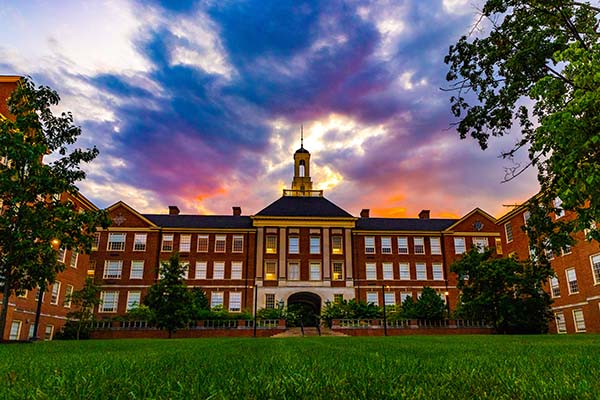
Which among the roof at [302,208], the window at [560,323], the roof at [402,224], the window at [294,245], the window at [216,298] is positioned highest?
the roof at [302,208]

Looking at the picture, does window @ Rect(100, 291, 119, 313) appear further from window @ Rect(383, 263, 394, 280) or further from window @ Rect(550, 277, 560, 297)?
window @ Rect(550, 277, 560, 297)

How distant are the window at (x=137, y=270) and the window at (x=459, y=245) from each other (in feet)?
123

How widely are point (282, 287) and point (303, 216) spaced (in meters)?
8.70

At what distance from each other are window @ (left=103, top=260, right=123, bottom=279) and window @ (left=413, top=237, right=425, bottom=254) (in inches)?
1380

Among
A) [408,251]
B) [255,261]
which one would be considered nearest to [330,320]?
[255,261]

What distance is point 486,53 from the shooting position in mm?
14648

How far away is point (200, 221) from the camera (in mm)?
54719

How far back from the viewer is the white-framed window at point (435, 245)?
53562mm

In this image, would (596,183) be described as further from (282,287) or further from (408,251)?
(408,251)

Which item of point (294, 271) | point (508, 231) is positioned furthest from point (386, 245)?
point (508, 231)

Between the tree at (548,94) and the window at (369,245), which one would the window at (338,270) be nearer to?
the window at (369,245)

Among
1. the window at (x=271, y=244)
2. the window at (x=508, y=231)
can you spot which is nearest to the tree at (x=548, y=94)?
the window at (x=508, y=231)

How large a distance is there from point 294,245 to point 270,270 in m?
4.04

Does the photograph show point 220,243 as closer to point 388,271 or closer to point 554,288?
point 388,271
